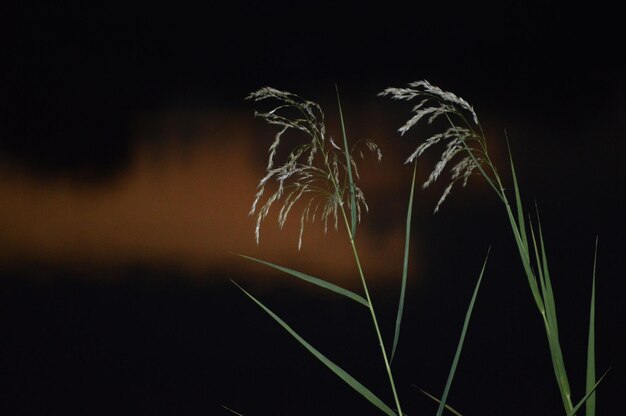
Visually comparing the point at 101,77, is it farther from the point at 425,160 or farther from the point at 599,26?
the point at 599,26

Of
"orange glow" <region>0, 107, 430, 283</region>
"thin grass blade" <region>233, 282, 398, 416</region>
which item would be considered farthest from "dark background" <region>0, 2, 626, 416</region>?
"thin grass blade" <region>233, 282, 398, 416</region>

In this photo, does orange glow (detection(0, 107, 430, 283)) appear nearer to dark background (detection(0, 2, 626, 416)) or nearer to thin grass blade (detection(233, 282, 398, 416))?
dark background (detection(0, 2, 626, 416))

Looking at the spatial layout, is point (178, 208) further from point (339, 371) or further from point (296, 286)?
point (339, 371)

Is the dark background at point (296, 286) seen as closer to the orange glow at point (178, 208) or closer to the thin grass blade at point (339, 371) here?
the orange glow at point (178, 208)

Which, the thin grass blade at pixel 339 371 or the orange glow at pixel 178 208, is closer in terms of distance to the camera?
the thin grass blade at pixel 339 371

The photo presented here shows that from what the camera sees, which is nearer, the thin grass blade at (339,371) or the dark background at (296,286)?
the thin grass blade at (339,371)

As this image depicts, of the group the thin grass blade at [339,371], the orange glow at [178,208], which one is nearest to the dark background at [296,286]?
the orange glow at [178,208]

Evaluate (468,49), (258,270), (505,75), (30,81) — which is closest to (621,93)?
(505,75)
